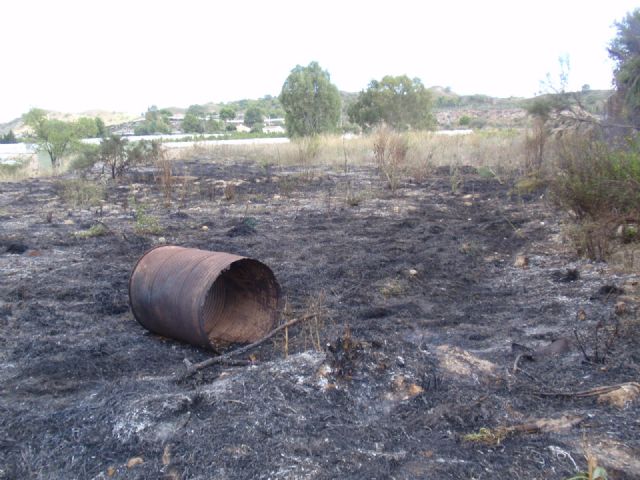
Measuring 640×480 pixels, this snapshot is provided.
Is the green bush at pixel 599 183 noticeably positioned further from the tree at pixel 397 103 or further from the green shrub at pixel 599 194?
the tree at pixel 397 103

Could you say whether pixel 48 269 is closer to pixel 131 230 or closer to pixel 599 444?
pixel 131 230

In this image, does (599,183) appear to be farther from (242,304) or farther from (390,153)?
(390,153)

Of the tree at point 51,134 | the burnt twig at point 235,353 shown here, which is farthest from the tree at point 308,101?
the burnt twig at point 235,353

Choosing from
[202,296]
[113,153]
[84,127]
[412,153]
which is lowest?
[412,153]

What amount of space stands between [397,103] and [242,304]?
2741 centimetres

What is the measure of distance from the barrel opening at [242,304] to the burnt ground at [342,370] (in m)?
0.38

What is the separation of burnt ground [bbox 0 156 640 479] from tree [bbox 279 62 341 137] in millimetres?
22142

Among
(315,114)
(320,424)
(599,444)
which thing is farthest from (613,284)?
(315,114)

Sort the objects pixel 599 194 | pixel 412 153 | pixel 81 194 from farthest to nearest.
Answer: pixel 412 153 → pixel 81 194 → pixel 599 194

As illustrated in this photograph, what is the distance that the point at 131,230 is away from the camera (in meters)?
9.60

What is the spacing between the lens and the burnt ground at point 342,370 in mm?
3107

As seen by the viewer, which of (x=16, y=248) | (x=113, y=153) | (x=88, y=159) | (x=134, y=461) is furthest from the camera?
(x=88, y=159)

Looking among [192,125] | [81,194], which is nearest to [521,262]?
[81,194]

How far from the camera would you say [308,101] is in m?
30.3
